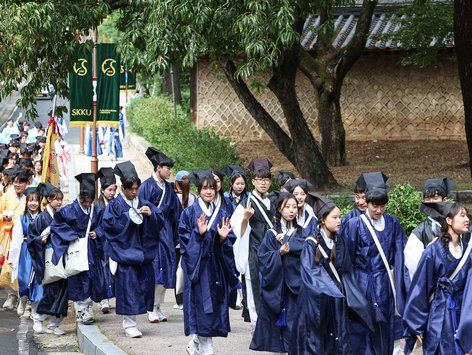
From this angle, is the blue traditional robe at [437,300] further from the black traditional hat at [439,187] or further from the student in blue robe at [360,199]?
the student in blue robe at [360,199]

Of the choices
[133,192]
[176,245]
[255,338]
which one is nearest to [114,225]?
[133,192]

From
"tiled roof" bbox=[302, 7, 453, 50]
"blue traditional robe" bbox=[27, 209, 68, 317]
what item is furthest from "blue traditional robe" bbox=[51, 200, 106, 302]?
"tiled roof" bbox=[302, 7, 453, 50]

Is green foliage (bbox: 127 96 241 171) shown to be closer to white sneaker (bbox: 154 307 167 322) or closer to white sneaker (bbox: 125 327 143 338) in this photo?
white sneaker (bbox: 154 307 167 322)

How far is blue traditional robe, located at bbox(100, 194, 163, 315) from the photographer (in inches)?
453

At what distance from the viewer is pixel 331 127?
2384 cm

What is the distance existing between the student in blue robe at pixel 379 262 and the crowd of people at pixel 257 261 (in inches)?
0.4

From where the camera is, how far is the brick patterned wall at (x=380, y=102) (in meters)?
29.8

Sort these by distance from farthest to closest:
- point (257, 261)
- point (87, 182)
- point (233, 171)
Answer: point (233, 171), point (87, 182), point (257, 261)

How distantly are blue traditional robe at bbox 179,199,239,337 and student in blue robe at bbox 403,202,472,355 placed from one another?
7.19 feet

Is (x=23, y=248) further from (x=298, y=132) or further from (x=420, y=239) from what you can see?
(x=298, y=132)

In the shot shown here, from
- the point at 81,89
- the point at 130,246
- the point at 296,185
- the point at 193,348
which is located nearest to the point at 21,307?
the point at 130,246

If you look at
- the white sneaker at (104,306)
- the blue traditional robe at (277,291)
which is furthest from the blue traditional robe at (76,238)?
the blue traditional robe at (277,291)

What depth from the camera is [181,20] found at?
14.5 metres

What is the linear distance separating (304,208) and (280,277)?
86cm
